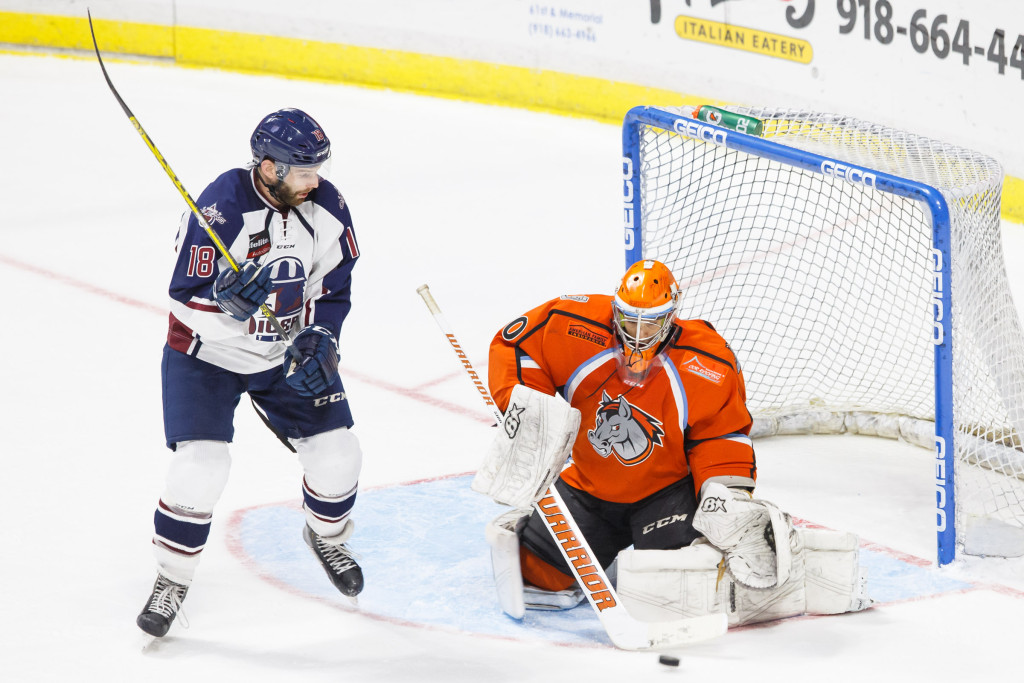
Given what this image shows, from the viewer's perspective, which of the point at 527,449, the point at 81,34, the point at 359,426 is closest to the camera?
the point at 527,449

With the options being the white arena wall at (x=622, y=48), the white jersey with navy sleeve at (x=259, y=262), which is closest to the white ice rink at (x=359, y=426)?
the white arena wall at (x=622, y=48)

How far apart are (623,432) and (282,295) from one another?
0.84 m

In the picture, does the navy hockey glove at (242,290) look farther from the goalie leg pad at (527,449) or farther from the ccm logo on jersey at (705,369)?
the ccm logo on jersey at (705,369)

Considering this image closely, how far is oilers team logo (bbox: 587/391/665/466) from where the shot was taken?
3080mm

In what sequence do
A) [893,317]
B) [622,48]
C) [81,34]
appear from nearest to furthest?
[893,317]
[622,48]
[81,34]

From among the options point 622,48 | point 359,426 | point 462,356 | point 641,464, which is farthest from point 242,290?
point 622,48

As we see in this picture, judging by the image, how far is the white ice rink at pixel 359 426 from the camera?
2.89m

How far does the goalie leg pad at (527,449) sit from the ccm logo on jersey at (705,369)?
0.29 m

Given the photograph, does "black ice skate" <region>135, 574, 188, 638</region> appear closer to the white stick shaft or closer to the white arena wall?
the white stick shaft

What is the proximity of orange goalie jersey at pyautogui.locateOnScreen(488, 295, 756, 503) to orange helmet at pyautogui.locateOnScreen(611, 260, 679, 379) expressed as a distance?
6cm

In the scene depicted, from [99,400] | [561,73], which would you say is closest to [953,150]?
[99,400]

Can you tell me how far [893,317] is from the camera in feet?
15.2

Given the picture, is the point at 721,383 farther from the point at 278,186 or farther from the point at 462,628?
the point at 278,186

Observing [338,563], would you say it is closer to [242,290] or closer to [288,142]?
[242,290]
